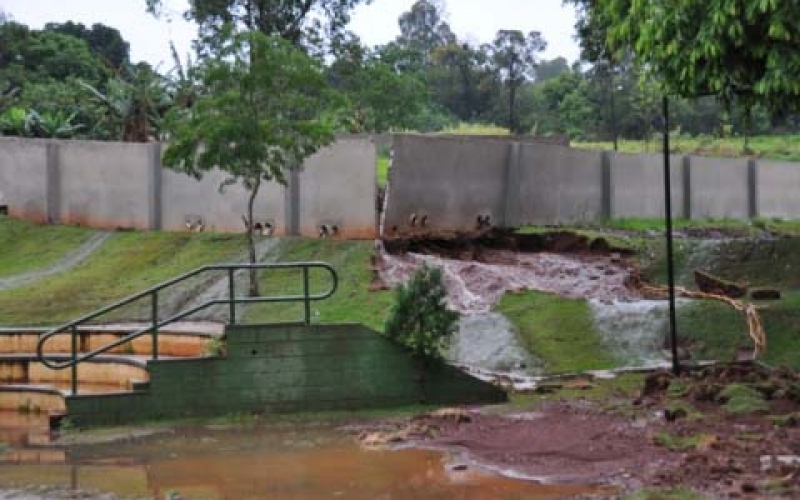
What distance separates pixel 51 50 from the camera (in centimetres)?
5388

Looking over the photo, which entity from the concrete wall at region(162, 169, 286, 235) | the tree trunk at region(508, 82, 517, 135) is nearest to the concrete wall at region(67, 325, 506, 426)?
the concrete wall at region(162, 169, 286, 235)

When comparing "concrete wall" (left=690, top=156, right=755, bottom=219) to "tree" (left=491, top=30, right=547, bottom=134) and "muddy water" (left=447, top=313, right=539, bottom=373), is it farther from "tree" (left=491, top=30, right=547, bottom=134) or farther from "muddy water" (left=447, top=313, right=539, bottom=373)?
"tree" (left=491, top=30, right=547, bottom=134)

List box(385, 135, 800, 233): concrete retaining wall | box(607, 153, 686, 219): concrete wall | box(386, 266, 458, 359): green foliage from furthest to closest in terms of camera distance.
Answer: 1. box(607, 153, 686, 219): concrete wall
2. box(385, 135, 800, 233): concrete retaining wall
3. box(386, 266, 458, 359): green foliage

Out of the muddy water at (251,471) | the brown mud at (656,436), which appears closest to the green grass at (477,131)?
the brown mud at (656,436)

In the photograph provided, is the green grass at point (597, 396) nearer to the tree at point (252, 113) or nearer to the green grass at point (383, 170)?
the tree at point (252, 113)

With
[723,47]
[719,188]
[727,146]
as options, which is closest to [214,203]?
[723,47]

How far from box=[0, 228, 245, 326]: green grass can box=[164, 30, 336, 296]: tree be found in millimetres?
2908

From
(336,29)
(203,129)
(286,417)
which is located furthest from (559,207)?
(336,29)

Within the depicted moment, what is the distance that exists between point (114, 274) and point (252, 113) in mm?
5496

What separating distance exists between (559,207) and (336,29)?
17.3 m

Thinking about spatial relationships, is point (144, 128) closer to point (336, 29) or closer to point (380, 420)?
point (336, 29)

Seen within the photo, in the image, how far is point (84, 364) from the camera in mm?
15297

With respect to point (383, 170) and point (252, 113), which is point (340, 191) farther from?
point (252, 113)

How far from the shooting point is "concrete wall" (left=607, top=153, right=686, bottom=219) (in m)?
29.5
